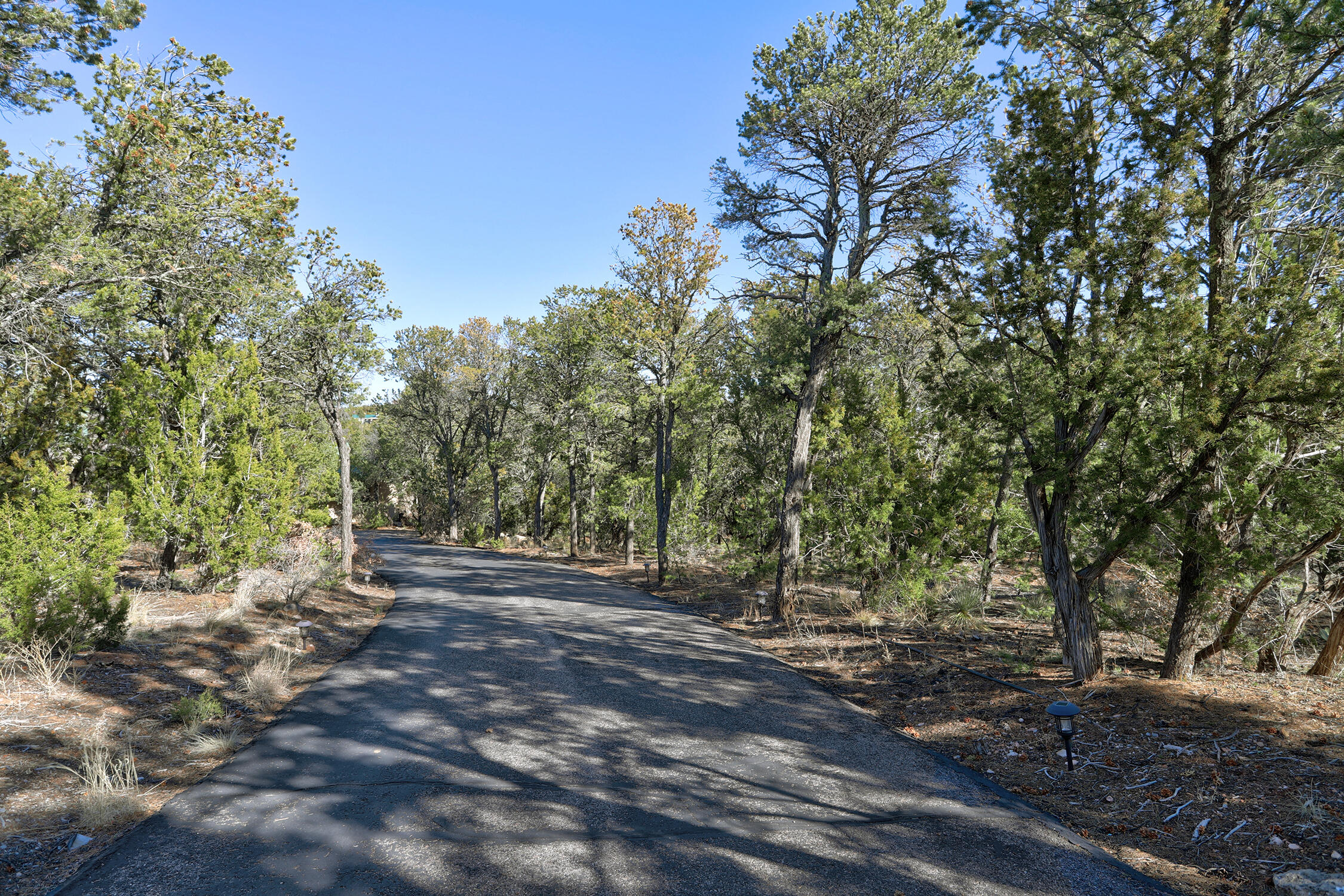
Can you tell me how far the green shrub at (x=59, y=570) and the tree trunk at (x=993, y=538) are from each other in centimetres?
1281

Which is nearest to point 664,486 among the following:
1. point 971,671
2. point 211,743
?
point 971,671

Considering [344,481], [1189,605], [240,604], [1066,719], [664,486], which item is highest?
[664,486]

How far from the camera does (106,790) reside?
431cm

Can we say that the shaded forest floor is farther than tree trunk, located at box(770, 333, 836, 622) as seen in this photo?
No

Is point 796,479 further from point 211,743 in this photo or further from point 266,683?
point 211,743

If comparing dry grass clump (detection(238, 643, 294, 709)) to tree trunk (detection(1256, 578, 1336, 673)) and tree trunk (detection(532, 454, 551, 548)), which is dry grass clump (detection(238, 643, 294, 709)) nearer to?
tree trunk (detection(1256, 578, 1336, 673))

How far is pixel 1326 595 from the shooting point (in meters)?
6.36

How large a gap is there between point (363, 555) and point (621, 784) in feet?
65.2

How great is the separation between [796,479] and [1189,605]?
645cm

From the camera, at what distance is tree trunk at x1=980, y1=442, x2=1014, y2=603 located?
1066 centimetres

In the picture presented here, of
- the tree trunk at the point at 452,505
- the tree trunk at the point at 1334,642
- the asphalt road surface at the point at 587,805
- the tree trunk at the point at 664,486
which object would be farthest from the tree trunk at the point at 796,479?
the tree trunk at the point at 452,505

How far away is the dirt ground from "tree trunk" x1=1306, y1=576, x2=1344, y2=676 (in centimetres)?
1079

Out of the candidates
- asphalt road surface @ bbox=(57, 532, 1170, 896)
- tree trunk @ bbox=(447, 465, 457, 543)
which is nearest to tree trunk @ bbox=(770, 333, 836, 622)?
asphalt road surface @ bbox=(57, 532, 1170, 896)

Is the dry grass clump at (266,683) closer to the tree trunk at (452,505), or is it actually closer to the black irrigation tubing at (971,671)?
the black irrigation tubing at (971,671)
